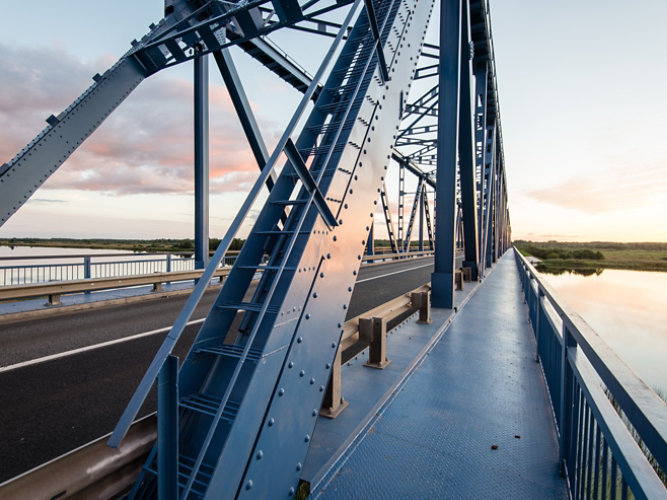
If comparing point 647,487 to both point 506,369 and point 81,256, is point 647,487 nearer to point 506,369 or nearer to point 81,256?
point 506,369

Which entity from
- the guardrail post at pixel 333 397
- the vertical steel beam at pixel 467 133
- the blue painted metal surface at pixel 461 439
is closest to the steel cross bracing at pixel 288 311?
the guardrail post at pixel 333 397

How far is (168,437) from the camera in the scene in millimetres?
1249

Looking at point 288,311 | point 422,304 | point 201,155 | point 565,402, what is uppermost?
point 201,155

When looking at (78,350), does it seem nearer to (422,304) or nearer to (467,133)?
(422,304)

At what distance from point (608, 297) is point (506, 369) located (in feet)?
102

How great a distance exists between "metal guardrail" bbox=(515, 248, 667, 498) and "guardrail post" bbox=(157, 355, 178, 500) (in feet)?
4.75

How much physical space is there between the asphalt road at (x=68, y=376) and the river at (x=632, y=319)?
14.9ft

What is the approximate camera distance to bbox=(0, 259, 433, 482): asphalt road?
3256mm

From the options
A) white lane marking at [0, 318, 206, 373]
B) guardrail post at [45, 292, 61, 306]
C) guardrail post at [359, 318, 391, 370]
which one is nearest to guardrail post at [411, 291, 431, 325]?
guardrail post at [359, 318, 391, 370]

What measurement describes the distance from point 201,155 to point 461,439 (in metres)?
11.8

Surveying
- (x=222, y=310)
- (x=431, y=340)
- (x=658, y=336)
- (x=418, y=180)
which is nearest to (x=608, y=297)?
(x=658, y=336)

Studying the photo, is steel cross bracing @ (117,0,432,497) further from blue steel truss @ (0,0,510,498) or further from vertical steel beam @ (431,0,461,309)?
vertical steel beam @ (431,0,461,309)

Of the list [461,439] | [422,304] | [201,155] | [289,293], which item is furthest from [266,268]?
[201,155]

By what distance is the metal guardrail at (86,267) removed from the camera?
9.49 m
